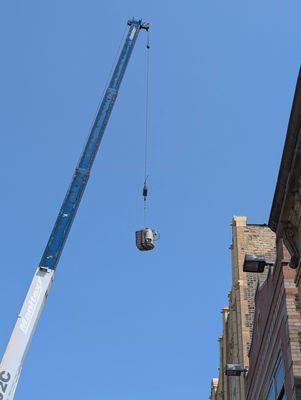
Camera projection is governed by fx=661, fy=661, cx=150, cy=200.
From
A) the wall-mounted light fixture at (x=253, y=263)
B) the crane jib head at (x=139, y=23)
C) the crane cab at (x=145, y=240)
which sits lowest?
the wall-mounted light fixture at (x=253, y=263)

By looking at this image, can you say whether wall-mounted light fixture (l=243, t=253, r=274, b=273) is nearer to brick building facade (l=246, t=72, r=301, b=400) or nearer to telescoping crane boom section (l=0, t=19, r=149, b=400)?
brick building facade (l=246, t=72, r=301, b=400)

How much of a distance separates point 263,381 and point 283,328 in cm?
405

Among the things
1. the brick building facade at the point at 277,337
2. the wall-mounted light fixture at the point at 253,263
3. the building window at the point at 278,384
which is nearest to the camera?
the brick building facade at the point at 277,337

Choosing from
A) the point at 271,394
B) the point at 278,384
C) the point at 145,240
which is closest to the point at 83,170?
the point at 145,240

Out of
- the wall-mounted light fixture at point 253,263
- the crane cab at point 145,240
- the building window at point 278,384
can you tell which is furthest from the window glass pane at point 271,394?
the crane cab at point 145,240

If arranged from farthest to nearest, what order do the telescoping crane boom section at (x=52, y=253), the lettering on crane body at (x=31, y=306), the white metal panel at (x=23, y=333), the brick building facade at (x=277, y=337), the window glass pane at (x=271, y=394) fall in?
the window glass pane at (x=271, y=394) → the lettering on crane body at (x=31, y=306) → the telescoping crane boom section at (x=52, y=253) → the white metal panel at (x=23, y=333) → the brick building facade at (x=277, y=337)

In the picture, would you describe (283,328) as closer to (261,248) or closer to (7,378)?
(7,378)

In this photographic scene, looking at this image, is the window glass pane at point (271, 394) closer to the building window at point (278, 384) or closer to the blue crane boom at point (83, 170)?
the building window at point (278, 384)

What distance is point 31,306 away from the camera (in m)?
21.3

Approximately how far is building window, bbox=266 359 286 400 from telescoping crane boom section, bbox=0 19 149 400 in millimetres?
7686

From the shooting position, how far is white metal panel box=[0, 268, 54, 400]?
18.8m

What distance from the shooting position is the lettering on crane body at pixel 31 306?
806 inches

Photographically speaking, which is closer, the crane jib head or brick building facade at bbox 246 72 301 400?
brick building facade at bbox 246 72 301 400

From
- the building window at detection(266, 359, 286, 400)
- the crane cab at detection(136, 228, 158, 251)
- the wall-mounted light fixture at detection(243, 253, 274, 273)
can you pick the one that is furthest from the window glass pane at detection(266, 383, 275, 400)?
the crane cab at detection(136, 228, 158, 251)
